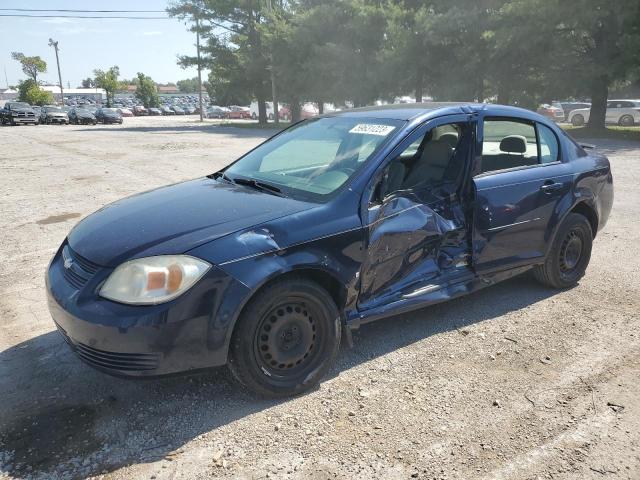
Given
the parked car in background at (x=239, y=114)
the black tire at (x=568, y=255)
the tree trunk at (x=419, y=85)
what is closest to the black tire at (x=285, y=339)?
the black tire at (x=568, y=255)

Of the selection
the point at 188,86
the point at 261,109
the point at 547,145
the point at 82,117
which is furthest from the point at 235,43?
the point at 188,86

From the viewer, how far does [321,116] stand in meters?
4.49

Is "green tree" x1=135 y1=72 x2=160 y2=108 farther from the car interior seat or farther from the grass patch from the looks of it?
the car interior seat

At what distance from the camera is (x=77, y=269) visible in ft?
9.94

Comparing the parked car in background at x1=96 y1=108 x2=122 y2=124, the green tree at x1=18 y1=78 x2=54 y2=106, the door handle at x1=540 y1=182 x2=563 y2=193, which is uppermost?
the green tree at x1=18 y1=78 x2=54 y2=106

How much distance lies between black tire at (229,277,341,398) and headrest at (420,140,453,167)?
1.47 m

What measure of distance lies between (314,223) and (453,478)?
1.50 m

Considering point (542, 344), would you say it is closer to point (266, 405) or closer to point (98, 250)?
point (266, 405)

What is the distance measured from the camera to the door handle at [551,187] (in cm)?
438

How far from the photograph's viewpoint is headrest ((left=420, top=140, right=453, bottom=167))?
399cm

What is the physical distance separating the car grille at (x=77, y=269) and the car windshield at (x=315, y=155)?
4.12 ft

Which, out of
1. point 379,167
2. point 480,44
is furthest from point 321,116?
point 480,44

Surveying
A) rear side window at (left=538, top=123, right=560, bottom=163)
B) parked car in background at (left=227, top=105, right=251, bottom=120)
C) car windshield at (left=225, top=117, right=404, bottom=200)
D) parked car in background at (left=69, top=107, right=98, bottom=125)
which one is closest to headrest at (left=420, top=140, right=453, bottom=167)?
car windshield at (left=225, top=117, right=404, bottom=200)

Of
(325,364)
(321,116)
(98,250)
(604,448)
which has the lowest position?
(604,448)
